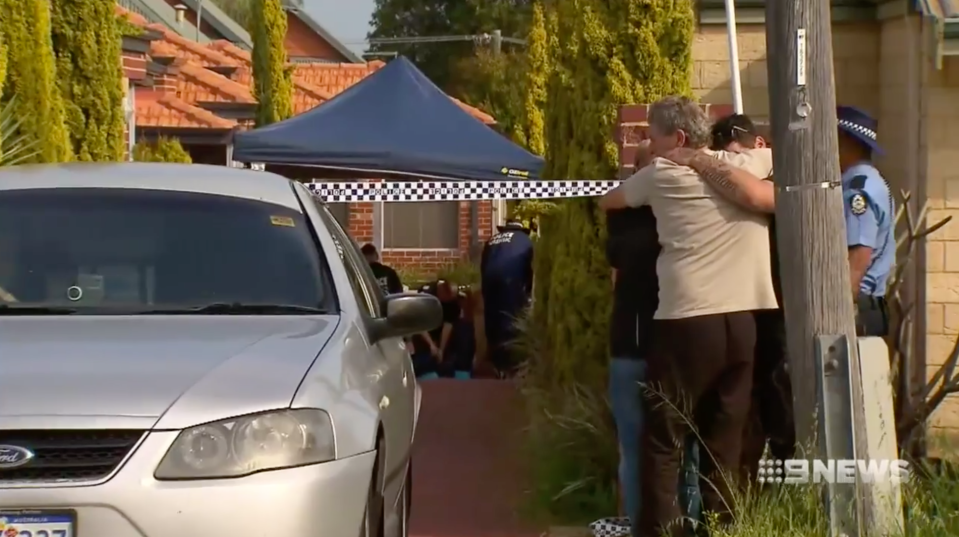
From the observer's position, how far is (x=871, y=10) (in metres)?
7.90

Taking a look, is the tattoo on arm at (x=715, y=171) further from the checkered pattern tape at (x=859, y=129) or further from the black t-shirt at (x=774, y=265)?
the checkered pattern tape at (x=859, y=129)

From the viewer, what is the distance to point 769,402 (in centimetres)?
543

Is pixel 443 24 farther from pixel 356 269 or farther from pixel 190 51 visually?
pixel 356 269

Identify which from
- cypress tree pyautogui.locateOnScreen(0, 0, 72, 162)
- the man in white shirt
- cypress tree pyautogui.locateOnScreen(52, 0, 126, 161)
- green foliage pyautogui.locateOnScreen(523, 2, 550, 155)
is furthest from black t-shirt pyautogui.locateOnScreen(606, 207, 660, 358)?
green foliage pyautogui.locateOnScreen(523, 2, 550, 155)

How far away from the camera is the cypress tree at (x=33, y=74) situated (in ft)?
39.6

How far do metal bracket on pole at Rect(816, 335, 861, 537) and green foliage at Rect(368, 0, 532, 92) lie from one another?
42.2 metres

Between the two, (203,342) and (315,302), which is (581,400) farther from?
(203,342)

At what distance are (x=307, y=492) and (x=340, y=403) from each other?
341mm

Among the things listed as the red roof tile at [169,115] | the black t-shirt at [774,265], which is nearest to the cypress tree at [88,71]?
the red roof tile at [169,115]

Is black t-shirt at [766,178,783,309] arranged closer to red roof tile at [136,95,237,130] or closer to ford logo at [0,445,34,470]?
ford logo at [0,445,34,470]

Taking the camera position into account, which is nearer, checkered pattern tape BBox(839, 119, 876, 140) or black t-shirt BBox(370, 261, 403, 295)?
checkered pattern tape BBox(839, 119, 876, 140)

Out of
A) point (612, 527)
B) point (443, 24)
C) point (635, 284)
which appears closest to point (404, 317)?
point (635, 284)

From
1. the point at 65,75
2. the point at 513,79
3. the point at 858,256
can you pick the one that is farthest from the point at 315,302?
the point at 513,79

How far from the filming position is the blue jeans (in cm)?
540
